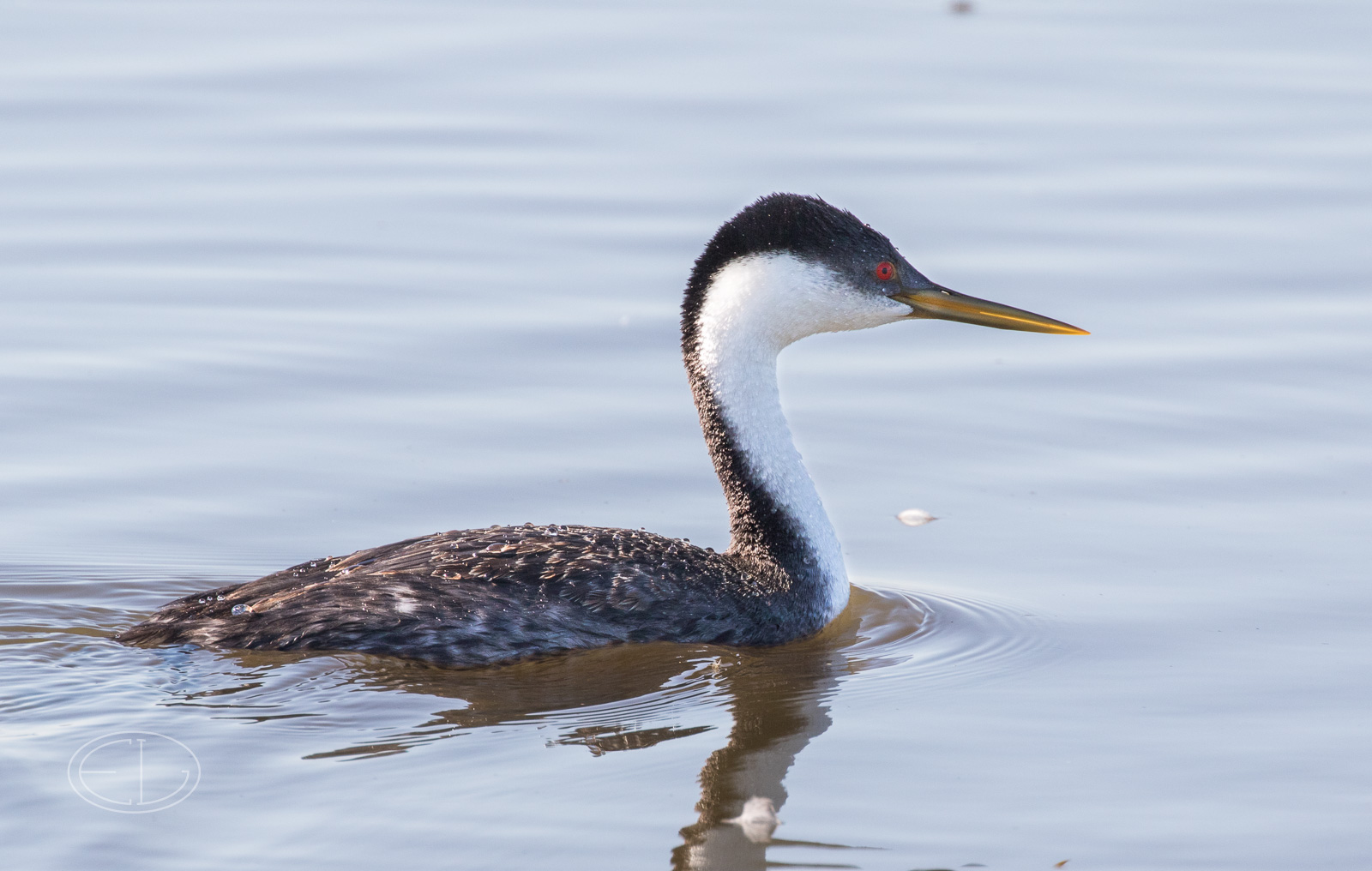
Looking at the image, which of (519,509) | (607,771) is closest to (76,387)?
(519,509)

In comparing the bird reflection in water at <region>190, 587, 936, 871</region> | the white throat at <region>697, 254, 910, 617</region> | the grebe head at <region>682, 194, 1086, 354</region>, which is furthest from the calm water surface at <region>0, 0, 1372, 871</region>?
the grebe head at <region>682, 194, 1086, 354</region>

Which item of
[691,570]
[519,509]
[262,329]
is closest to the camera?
[691,570]

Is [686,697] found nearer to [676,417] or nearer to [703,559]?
[703,559]

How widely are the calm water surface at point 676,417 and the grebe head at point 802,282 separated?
111 centimetres

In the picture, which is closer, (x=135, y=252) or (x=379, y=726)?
(x=379, y=726)

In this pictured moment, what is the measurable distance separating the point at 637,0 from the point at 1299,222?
6028mm

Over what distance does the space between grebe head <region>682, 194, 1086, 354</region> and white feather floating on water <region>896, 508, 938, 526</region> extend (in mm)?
1068

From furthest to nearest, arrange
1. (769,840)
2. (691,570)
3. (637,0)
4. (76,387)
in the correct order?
(637,0) < (76,387) < (691,570) < (769,840)

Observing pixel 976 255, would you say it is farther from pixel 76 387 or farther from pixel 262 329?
pixel 76 387

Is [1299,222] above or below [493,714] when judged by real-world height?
above

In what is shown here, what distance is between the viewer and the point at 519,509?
344 inches

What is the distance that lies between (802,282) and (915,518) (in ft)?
4.88

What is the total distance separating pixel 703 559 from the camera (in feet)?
24.8

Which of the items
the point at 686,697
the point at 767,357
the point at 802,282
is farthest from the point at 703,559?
the point at 802,282
